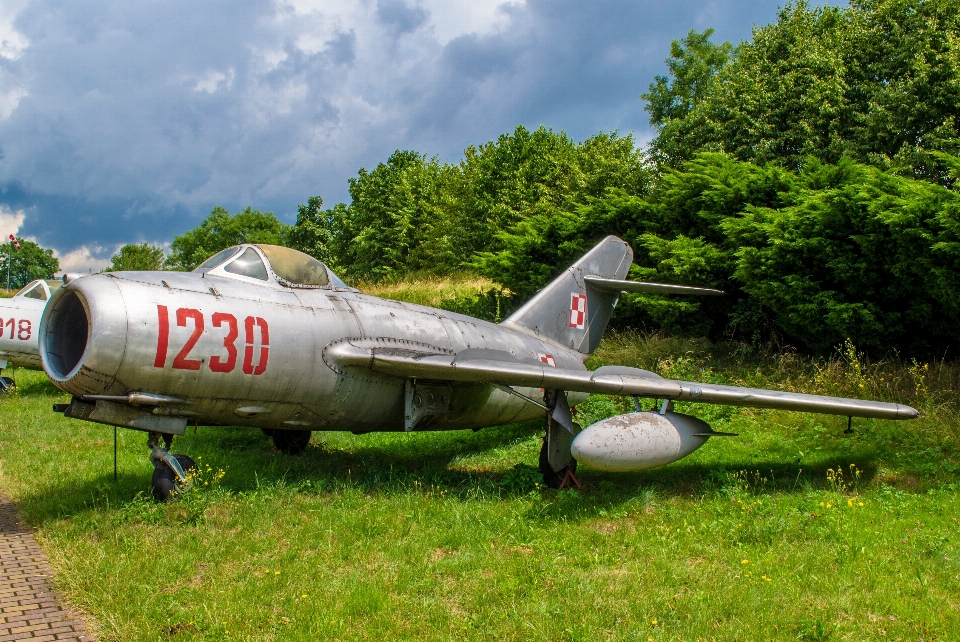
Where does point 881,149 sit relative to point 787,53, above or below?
below

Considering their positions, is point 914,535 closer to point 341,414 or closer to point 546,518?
point 546,518

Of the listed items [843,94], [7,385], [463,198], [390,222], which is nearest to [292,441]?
[7,385]

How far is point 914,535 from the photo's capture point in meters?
6.41

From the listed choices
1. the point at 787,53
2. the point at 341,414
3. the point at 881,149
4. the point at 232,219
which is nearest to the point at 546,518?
the point at 341,414

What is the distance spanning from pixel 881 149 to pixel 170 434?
57.5ft

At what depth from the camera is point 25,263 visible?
116 meters

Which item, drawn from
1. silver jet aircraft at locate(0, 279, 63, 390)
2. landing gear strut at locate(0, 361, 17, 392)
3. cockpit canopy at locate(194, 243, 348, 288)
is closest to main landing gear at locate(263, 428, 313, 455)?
cockpit canopy at locate(194, 243, 348, 288)

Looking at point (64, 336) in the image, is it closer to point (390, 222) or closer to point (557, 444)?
point (557, 444)

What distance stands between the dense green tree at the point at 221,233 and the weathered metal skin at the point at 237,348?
240 ft

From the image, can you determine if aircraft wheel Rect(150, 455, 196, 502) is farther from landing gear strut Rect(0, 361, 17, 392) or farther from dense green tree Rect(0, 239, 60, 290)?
dense green tree Rect(0, 239, 60, 290)

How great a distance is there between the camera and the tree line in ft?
36.1

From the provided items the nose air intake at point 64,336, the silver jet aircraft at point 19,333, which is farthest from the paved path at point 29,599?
the silver jet aircraft at point 19,333

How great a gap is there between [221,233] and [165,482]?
8192 cm

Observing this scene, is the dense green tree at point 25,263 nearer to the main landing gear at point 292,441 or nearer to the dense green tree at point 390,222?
the dense green tree at point 390,222
